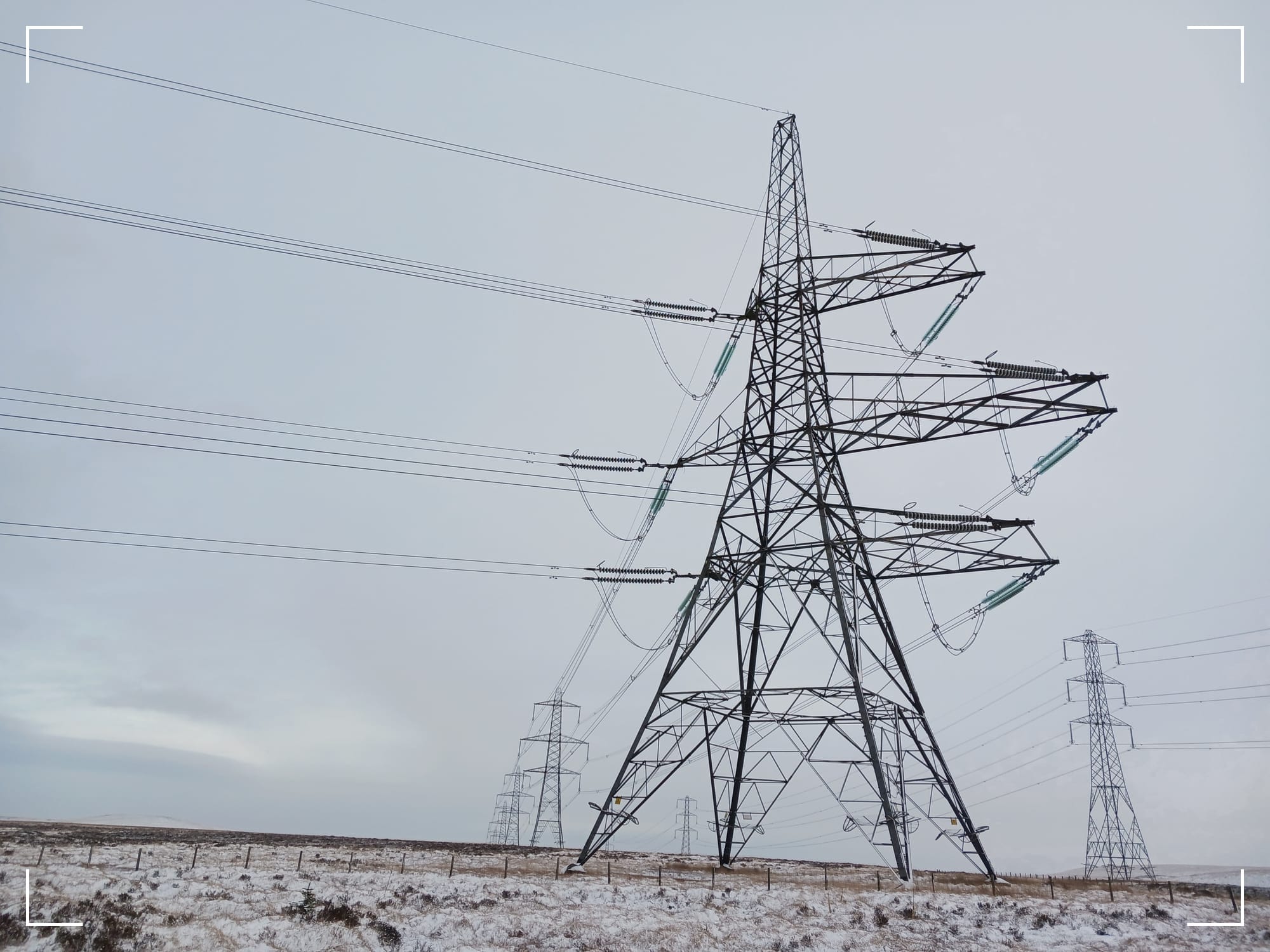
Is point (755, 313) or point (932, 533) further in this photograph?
point (755, 313)

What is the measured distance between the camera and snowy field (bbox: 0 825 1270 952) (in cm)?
1894

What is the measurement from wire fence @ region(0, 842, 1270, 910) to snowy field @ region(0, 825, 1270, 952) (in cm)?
22

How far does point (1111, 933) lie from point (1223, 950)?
255 cm

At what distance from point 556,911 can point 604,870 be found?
732 centimetres

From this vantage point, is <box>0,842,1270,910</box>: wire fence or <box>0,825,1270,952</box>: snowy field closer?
<box>0,825,1270,952</box>: snowy field

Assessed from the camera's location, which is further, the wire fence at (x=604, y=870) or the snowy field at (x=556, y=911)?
the wire fence at (x=604, y=870)

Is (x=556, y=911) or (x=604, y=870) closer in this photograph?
(x=556, y=911)

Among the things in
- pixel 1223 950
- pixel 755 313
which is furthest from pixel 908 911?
pixel 755 313

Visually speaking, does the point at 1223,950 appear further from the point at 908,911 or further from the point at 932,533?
the point at 932,533

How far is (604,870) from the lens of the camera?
28.3 meters

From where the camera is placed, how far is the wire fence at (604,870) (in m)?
25.6

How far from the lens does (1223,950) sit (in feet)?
57.7

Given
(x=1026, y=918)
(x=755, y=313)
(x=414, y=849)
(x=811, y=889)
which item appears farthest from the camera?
(x=414, y=849)

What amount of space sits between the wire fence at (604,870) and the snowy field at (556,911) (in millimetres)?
223
